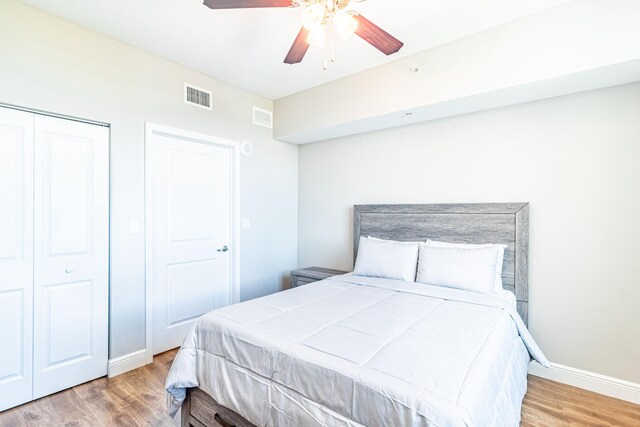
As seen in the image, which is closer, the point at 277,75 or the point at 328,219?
the point at 277,75

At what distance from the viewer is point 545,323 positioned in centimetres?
245

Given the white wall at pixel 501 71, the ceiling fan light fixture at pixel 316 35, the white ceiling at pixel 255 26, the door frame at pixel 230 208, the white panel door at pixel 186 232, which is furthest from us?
the white panel door at pixel 186 232

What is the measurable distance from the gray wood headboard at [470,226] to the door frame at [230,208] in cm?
144

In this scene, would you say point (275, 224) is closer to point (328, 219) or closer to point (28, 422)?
point (328, 219)

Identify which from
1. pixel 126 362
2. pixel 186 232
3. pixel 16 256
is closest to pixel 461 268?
pixel 186 232

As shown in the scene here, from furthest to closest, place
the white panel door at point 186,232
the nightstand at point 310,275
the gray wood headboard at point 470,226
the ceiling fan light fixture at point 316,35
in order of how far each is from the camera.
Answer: the nightstand at point 310,275 < the white panel door at point 186,232 < the gray wood headboard at point 470,226 < the ceiling fan light fixture at point 316,35

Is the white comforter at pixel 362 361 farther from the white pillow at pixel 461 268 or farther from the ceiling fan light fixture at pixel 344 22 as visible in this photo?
the ceiling fan light fixture at pixel 344 22

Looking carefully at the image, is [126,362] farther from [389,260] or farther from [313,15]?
[313,15]

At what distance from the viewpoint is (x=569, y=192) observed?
2.35 m

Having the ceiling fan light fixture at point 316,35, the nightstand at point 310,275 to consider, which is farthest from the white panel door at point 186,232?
the ceiling fan light fixture at point 316,35

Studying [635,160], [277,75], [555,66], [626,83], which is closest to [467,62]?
[555,66]

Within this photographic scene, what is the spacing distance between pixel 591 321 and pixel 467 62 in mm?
2168

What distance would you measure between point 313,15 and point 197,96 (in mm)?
1921

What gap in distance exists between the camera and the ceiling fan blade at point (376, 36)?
162cm
